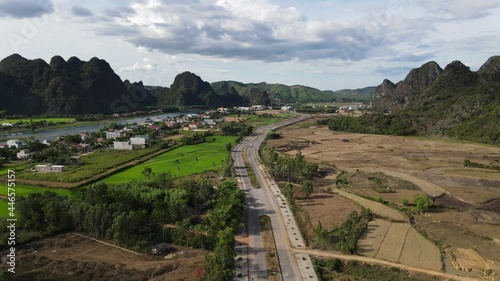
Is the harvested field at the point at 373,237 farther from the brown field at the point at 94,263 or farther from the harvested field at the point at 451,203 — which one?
the brown field at the point at 94,263

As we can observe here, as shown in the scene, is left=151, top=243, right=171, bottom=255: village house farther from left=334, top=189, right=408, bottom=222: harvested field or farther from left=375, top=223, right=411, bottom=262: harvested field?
left=334, top=189, right=408, bottom=222: harvested field

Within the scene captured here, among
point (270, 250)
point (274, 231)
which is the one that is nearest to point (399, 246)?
point (274, 231)

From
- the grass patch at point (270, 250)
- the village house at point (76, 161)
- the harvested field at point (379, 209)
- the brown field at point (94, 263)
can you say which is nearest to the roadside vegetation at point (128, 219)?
the brown field at point (94, 263)

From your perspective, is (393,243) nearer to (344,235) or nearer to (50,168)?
(344,235)

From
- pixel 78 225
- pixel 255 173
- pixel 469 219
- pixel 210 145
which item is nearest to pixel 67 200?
pixel 78 225

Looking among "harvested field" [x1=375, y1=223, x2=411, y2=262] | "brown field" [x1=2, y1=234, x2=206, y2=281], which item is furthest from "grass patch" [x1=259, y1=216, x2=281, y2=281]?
"harvested field" [x1=375, y1=223, x2=411, y2=262]
